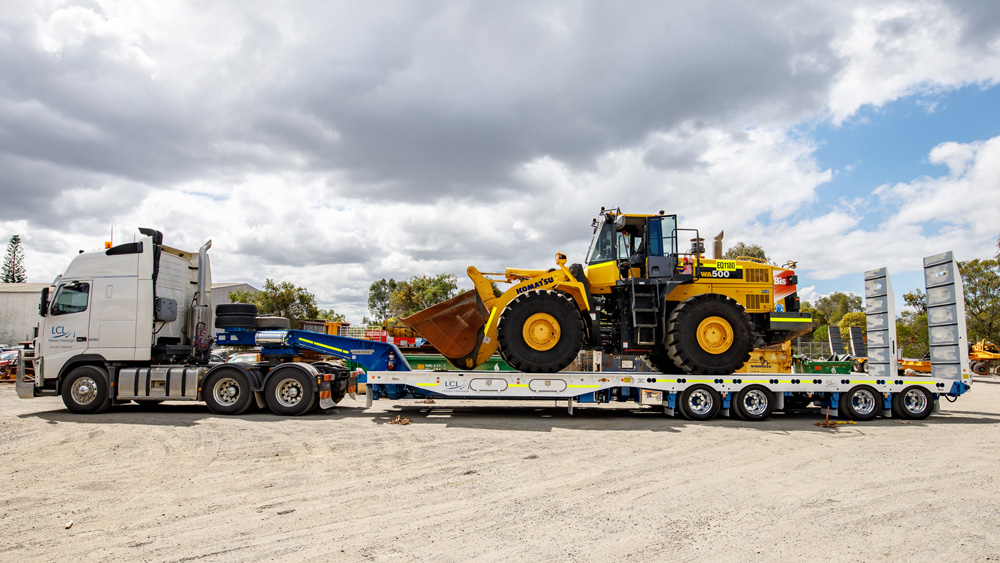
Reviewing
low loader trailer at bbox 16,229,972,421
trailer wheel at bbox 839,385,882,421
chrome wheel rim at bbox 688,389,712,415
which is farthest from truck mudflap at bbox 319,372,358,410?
trailer wheel at bbox 839,385,882,421

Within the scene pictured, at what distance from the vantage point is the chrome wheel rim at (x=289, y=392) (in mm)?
12062

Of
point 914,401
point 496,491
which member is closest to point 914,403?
point 914,401

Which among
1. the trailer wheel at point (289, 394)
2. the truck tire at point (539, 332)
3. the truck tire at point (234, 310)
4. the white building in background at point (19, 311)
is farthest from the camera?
the white building in background at point (19, 311)

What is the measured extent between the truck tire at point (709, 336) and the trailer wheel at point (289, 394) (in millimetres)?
7553

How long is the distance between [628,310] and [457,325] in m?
3.59

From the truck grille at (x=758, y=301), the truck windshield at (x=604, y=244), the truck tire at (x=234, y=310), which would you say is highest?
the truck windshield at (x=604, y=244)

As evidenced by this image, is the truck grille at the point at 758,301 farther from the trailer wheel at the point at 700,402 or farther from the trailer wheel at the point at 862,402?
the trailer wheel at the point at 862,402

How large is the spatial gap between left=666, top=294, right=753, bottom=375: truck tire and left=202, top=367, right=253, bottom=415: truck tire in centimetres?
889

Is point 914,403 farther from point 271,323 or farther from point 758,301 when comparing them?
point 271,323

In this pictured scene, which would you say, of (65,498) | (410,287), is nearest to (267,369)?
(65,498)

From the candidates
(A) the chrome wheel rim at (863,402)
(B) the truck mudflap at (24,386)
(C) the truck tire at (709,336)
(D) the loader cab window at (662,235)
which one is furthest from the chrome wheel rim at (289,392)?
(A) the chrome wheel rim at (863,402)

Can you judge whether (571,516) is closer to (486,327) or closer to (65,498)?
(65,498)

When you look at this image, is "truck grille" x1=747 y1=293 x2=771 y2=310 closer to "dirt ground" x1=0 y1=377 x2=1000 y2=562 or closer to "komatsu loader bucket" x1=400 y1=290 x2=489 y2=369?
"dirt ground" x1=0 y1=377 x2=1000 y2=562

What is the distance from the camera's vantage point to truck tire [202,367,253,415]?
1209 cm
